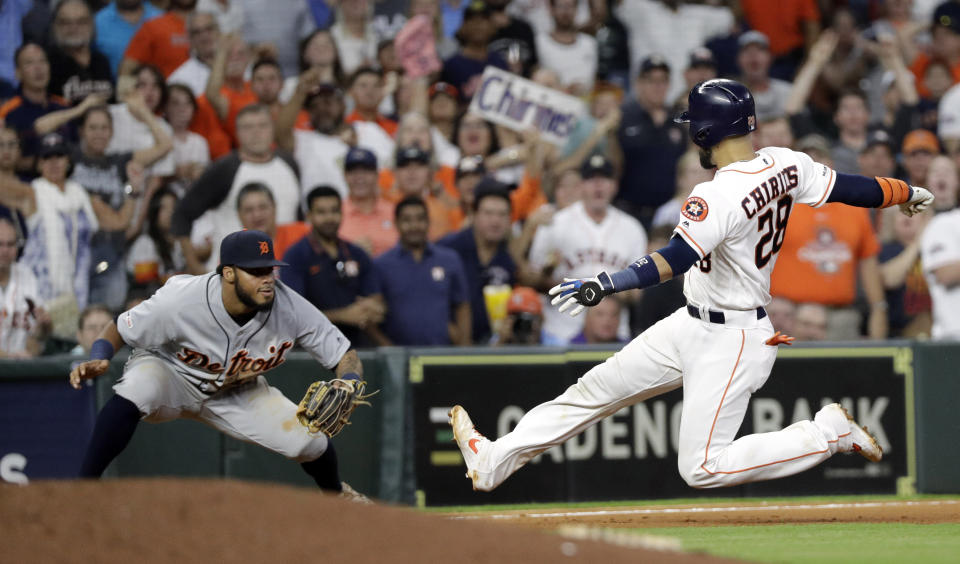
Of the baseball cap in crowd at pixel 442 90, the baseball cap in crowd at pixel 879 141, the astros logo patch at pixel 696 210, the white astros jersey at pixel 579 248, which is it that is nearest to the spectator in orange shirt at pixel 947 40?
the baseball cap in crowd at pixel 879 141

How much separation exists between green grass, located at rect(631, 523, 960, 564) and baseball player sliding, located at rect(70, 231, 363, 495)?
188 cm

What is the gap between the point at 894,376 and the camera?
28.2 feet

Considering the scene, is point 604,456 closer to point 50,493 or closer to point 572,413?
point 572,413

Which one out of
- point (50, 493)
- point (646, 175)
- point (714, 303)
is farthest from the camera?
point (646, 175)

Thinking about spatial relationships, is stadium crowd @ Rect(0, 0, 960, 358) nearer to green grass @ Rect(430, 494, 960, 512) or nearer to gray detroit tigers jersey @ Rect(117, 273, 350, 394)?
green grass @ Rect(430, 494, 960, 512)

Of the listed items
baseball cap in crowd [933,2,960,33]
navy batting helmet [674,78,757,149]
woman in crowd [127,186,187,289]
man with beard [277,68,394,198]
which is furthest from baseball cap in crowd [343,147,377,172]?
baseball cap in crowd [933,2,960,33]

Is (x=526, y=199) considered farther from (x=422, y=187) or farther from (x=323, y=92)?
(x=323, y=92)

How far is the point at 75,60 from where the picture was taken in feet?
31.3

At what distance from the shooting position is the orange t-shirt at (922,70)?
11.5m

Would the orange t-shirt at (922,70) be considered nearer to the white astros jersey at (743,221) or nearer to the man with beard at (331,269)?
the man with beard at (331,269)

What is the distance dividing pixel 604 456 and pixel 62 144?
4.29 metres

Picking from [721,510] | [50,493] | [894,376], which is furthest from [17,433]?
[894,376]

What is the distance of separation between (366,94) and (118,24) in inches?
78.4

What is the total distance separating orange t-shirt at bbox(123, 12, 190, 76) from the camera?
32.7ft
